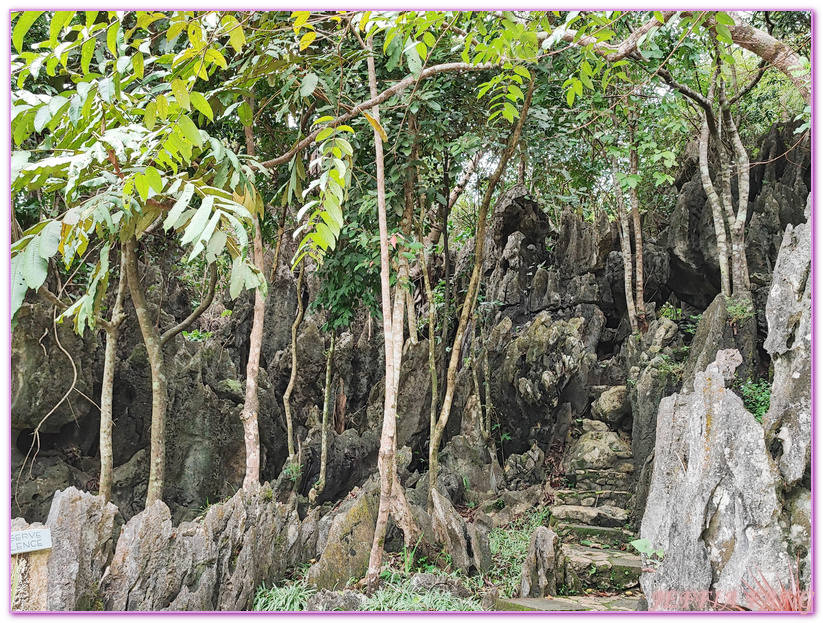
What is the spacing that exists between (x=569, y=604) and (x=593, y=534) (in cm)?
193

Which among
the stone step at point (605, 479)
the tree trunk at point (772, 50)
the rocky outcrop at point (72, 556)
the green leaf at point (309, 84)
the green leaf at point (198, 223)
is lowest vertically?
the stone step at point (605, 479)

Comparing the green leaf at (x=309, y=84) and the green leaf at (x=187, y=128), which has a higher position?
the green leaf at (x=309, y=84)

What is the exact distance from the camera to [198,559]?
3445mm

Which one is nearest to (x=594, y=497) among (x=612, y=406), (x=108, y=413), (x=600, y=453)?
(x=600, y=453)

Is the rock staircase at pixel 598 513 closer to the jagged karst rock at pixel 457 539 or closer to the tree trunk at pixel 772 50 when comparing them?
the jagged karst rock at pixel 457 539

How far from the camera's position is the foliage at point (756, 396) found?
5.11 metres

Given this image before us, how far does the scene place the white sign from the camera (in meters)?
2.77

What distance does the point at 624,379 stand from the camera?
24.8ft

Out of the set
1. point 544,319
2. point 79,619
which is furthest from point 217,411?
point 544,319

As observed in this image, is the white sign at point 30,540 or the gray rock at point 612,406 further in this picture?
the gray rock at point 612,406

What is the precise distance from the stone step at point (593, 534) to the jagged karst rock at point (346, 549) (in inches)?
85.2

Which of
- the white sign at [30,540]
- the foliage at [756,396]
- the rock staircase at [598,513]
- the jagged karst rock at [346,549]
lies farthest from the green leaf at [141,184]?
the foliage at [756,396]

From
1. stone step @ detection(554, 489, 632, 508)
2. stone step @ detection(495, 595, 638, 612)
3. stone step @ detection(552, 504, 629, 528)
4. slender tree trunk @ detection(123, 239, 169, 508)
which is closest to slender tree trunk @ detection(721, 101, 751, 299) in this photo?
stone step @ detection(554, 489, 632, 508)

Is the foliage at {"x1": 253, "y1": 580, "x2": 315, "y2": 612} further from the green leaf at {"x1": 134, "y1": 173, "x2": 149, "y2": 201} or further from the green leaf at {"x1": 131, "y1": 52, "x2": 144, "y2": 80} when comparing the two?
the green leaf at {"x1": 131, "y1": 52, "x2": 144, "y2": 80}
